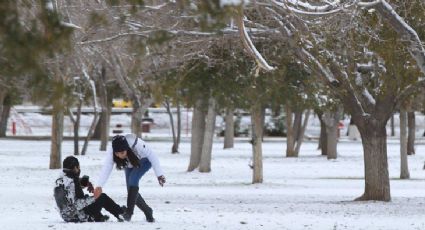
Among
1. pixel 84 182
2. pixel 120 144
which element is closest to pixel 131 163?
pixel 120 144

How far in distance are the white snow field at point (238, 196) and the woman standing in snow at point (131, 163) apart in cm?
41

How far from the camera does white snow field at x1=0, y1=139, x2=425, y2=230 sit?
14.7 metres

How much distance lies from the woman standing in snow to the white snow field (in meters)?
0.41

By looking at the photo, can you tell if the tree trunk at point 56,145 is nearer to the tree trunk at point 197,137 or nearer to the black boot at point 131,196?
the tree trunk at point 197,137

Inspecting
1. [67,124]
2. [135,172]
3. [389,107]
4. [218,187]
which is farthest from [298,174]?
[67,124]

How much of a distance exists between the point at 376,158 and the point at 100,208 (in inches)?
279

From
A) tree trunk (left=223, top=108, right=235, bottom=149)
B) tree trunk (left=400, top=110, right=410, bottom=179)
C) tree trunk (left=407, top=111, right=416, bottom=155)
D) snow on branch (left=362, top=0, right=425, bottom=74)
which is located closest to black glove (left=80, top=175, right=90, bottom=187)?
→ snow on branch (left=362, top=0, right=425, bottom=74)

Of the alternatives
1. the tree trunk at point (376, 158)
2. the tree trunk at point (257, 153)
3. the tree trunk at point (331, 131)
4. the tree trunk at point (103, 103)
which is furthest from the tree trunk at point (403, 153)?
the tree trunk at point (103, 103)

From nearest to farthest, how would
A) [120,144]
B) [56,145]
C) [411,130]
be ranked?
[120,144]
[56,145]
[411,130]

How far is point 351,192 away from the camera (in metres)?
22.9

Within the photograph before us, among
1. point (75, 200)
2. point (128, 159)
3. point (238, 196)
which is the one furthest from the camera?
point (238, 196)

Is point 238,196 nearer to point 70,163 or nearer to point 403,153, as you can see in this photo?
point 70,163

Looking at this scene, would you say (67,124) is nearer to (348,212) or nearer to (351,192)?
(351,192)

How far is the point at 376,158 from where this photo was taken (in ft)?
63.1
